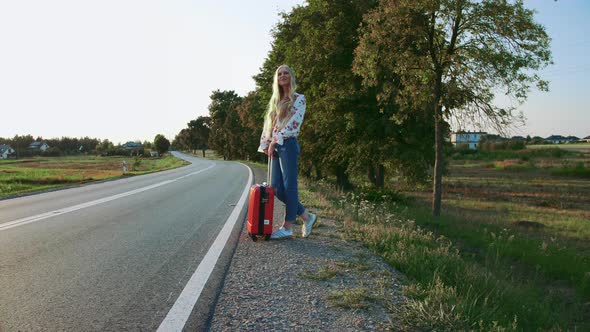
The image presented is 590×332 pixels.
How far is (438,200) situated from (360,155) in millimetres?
4442

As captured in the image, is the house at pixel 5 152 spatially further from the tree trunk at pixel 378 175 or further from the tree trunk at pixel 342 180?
the tree trunk at pixel 378 175

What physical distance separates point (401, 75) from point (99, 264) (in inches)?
497

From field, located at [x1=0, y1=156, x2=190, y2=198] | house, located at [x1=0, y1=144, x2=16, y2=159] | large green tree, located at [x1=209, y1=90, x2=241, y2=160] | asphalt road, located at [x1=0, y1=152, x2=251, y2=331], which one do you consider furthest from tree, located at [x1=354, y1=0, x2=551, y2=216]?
house, located at [x1=0, y1=144, x2=16, y2=159]

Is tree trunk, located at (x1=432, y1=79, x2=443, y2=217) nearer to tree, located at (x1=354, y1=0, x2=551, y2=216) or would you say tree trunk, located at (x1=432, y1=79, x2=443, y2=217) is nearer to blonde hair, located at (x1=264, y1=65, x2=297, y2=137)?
tree, located at (x1=354, y1=0, x2=551, y2=216)

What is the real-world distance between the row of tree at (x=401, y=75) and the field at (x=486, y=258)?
2684 millimetres

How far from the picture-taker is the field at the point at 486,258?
3123mm

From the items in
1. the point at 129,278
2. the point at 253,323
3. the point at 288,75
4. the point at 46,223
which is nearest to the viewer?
the point at 253,323

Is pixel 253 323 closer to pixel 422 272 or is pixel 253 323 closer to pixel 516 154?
pixel 422 272

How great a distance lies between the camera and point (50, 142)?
123m

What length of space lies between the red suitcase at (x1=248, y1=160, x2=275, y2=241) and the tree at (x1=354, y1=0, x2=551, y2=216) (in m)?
9.66

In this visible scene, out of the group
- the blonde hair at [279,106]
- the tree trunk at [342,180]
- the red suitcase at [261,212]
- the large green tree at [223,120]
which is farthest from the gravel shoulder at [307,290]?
the large green tree at [223,120]

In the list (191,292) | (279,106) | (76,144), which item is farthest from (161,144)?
(191,292)

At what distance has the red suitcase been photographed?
16.5ft

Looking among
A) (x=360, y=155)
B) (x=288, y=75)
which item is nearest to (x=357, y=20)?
(x=360, y=155)
